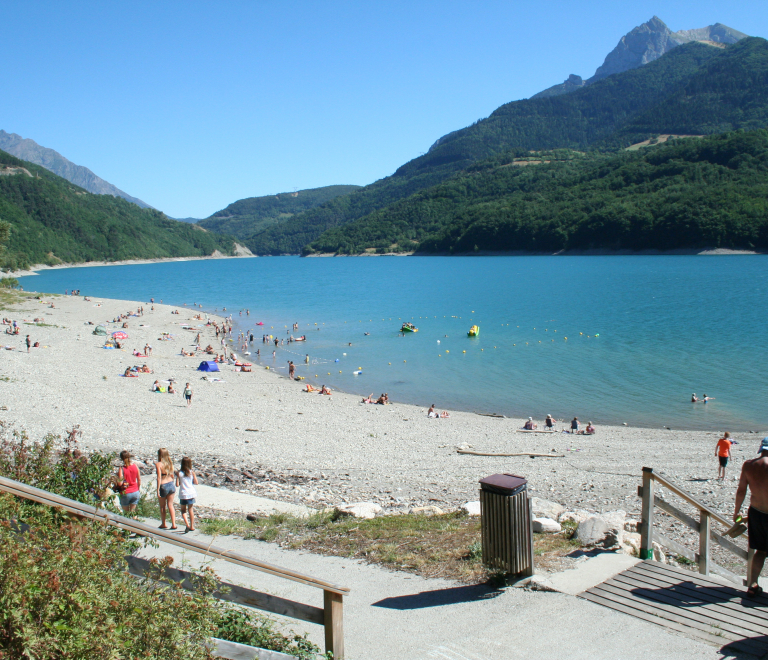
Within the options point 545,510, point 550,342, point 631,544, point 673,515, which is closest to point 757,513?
point 673,515

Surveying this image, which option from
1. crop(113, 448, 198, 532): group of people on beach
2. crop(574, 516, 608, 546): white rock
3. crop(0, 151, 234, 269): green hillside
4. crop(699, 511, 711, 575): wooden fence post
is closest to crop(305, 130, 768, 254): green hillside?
crop(0, 151, 234, 269): green hillside

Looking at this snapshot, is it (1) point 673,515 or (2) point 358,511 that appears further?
(2) point 358,511

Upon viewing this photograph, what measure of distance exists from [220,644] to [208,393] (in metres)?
24.9

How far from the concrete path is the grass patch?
398 mm

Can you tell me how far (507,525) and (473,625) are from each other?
967mm

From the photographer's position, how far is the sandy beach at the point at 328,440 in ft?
44.8

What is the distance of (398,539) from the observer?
7422 millimetres

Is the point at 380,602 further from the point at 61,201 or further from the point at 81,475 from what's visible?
the point at 61,201

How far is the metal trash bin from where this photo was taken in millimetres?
5566

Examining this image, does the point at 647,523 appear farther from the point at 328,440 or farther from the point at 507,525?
the point at 328,440

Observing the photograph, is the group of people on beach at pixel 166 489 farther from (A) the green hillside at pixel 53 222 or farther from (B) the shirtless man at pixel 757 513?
(A) the green hillside at pixel 53 222

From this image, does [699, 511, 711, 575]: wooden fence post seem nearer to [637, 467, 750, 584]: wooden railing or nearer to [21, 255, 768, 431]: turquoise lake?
[637, 467, 750, 584]: wooden railing

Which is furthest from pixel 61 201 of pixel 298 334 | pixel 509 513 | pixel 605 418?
pixel 509 513

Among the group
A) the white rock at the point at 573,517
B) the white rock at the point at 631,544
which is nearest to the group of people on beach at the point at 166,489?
the white rock at the point at 573,517
